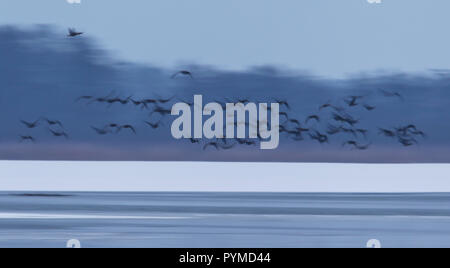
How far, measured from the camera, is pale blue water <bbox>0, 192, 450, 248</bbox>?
288 centimetres

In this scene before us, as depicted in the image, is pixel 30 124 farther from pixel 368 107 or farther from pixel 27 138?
pixel 368 107

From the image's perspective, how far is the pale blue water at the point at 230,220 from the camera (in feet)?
9.45

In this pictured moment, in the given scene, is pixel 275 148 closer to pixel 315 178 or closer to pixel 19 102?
pixel 315 178

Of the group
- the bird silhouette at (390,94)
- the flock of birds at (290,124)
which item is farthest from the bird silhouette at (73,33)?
the bird silhouette at (390,94)

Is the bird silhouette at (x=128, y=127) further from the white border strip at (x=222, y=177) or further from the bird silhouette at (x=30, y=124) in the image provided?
the bird silhouette at (x=30, y=124)

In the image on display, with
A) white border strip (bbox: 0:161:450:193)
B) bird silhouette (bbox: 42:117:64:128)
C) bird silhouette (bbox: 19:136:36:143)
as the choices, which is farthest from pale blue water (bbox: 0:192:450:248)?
bird silhouette (bbox: 42:117:64:128)

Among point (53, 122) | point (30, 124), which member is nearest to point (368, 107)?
point (53, 122)

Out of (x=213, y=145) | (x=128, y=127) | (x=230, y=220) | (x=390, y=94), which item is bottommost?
(x=230, y=220)

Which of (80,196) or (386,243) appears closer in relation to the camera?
(386,243)

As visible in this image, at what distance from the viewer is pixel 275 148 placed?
2.97m

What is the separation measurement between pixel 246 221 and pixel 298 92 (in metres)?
0.61

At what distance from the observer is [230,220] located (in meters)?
3.04

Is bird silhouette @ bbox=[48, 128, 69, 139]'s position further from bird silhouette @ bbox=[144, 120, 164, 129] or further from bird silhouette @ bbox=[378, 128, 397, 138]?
bird silhouette @ bbox=[378, 128, 397, 138]
